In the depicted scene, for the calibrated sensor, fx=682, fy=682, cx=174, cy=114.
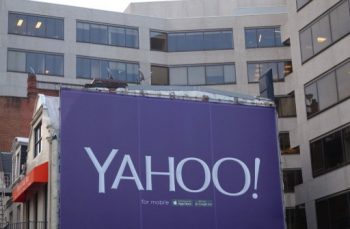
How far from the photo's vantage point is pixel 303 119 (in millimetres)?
37656

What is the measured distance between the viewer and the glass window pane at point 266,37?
6506 centimetres

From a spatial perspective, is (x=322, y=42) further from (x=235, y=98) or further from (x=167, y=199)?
(x=167, y=199)

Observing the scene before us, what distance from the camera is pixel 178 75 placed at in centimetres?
6538

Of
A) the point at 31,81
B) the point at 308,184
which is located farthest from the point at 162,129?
the point at 31,81

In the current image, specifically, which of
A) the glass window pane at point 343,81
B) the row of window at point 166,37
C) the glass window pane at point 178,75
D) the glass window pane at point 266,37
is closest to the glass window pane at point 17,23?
the row of window at point 166,37

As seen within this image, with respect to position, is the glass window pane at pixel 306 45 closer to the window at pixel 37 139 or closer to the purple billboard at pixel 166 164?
the purple billboard at pixel 166 164

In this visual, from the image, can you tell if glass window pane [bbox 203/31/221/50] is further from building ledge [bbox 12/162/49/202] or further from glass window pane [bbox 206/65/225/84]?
building ledge [bbox 12/162/49/202]

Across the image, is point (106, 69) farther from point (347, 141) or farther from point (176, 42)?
point (347, 141)

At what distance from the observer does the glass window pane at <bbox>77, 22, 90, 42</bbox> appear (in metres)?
63.2

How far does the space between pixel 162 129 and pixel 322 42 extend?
11.1 metres

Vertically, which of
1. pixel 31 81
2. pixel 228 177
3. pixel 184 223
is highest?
pixel 31 81

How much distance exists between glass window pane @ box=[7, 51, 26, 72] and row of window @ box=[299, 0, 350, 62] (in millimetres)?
29998

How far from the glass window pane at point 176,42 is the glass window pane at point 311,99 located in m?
29.6

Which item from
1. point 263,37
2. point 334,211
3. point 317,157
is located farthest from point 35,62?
point 334,211
